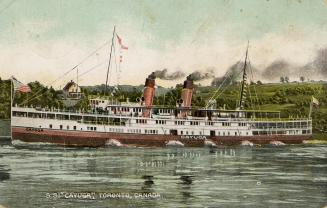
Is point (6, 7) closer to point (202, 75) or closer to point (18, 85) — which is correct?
point (18, 85)

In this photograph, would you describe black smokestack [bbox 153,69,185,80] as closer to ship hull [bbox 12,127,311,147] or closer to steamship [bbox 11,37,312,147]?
steamship [bbox 11,37,312,147]

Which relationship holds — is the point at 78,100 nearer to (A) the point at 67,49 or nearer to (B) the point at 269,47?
(A) the point at 67,49

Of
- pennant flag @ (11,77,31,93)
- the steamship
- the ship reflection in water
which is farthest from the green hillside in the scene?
the ship reflection in water

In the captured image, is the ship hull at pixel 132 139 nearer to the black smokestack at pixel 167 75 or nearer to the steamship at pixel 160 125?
the steamship at pixel 160 125

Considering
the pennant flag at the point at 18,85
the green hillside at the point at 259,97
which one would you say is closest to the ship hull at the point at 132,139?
the green hillside at the point at 259,97

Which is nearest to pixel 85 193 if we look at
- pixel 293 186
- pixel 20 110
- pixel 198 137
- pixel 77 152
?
pixel 77 152

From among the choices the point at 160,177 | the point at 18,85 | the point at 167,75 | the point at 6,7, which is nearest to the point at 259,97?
the point at 167,75

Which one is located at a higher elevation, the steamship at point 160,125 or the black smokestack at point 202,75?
the black smokestack at point 202,75

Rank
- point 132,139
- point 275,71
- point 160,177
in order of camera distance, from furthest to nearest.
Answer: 1. point 132,139
2. point 275,71
3. point 160,177
